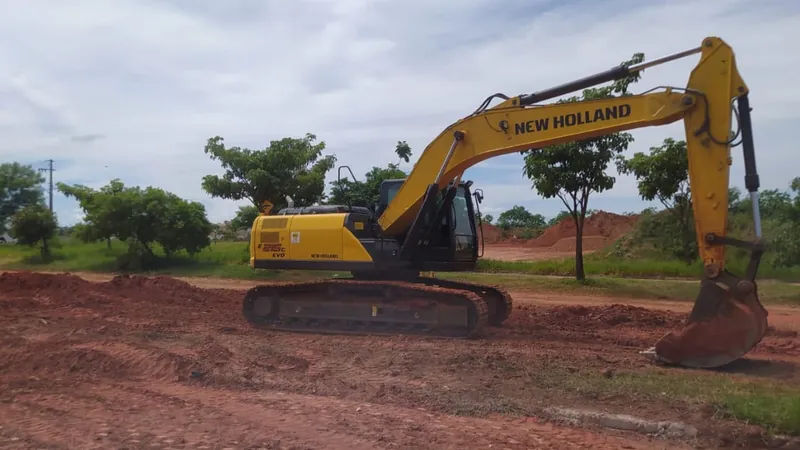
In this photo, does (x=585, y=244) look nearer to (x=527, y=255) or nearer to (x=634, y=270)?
(x=527, y=255)

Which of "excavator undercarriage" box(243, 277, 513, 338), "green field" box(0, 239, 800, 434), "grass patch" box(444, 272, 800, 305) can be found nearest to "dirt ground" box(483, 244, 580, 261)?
"green field" box(0, 239, 800, 434)

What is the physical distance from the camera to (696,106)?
835cm

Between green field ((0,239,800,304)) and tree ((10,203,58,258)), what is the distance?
693mm

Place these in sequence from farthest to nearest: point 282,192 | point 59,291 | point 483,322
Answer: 1. point 282,192
2. point 59,291
3. point 483,322

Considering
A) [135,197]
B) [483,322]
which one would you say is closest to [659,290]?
[483,322]

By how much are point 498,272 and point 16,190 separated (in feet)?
111

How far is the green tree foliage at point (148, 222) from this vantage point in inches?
1006

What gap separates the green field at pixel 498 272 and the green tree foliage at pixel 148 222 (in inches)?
34.5

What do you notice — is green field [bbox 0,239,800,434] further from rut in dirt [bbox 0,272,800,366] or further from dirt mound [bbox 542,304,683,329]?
dirt mound [bbox 542,304,683,329]

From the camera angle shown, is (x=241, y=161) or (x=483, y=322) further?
(x=241, y=161)

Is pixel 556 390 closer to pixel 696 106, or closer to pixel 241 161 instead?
pixel 696 106

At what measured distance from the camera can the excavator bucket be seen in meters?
7.69

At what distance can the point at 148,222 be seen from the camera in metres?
25.8

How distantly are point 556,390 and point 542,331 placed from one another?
4.35 metres
